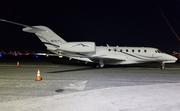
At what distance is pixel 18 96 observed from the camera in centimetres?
832

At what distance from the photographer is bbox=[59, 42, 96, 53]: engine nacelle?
2161 centimetres

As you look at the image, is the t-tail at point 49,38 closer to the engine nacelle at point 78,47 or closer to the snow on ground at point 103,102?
the engine nacelle at point 78,47

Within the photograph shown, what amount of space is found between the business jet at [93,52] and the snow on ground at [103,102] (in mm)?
13522

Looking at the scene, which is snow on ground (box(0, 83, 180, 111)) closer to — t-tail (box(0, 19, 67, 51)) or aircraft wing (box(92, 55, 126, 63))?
aircraft wing (box(92, 55, 126, 63))

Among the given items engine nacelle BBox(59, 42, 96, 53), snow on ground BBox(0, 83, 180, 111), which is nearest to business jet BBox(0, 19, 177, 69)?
engine nacelle BBox(59, 42, 96, 53)

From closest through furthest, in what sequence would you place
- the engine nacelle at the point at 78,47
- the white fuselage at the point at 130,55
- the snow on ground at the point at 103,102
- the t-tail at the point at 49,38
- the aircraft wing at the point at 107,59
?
the snow on ground at the point at 103,102 < the engine nacelle at the point at 78,47 < the t-tail at the point at 49,38 < the aircraft wing at the point at 107,59 < the white fuselage at the point at 130,55

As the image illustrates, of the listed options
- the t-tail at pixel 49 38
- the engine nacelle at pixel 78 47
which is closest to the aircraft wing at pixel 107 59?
the engine nacelle at pixel 78 47

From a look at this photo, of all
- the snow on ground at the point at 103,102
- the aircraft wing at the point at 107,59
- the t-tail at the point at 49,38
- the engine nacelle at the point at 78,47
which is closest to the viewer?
the snow on ground at the point at 103,102

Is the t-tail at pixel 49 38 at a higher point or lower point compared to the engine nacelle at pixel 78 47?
higher

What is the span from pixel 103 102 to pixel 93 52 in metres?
16.0

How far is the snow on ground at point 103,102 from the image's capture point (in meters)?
6.41

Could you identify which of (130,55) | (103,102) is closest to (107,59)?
(130,55)

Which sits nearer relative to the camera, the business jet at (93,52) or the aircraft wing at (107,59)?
the business jet at (93,52)

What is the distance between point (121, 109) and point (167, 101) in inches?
83.1
